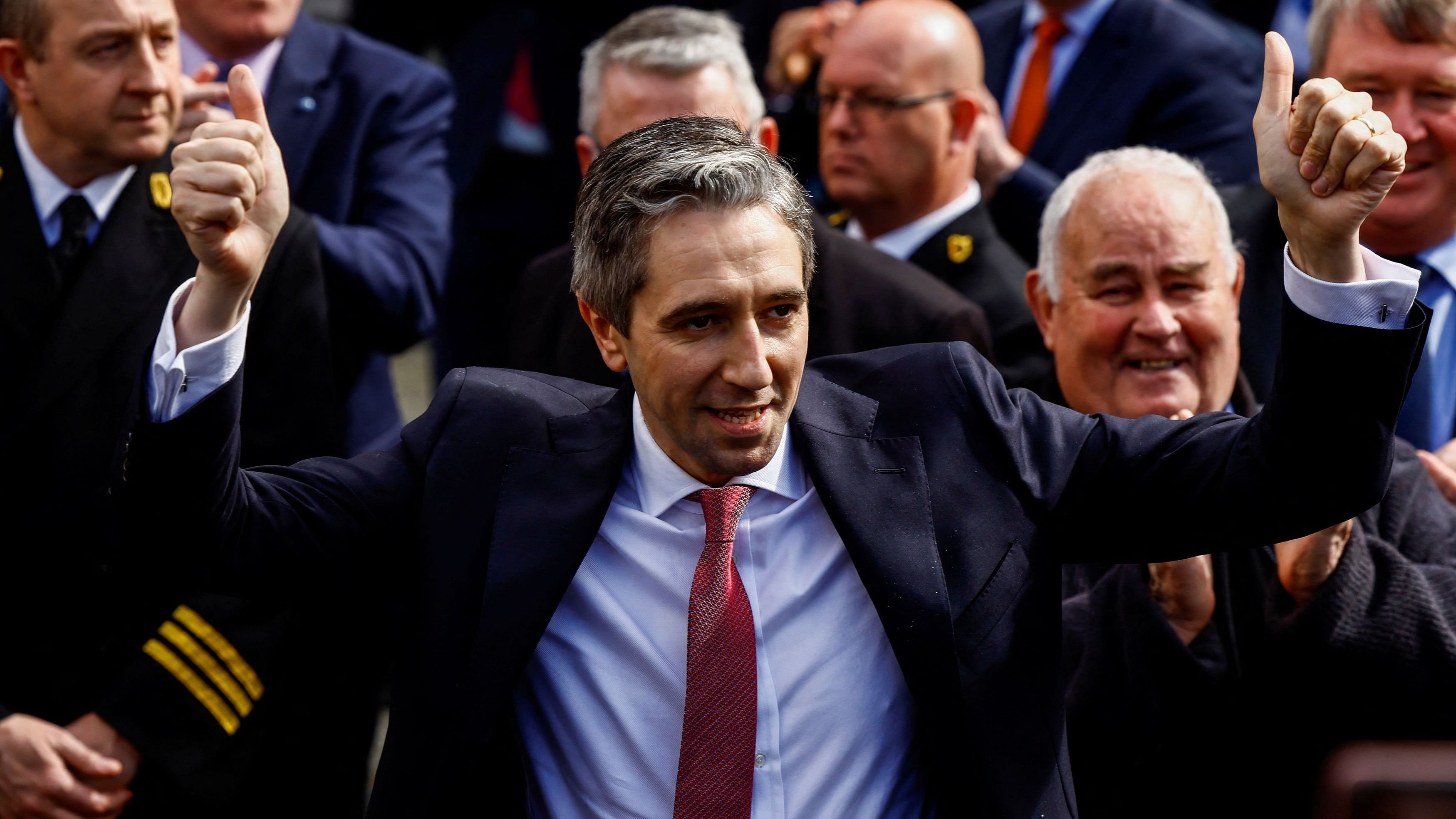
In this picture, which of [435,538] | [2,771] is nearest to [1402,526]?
[435,538]

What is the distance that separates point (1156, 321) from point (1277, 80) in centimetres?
118

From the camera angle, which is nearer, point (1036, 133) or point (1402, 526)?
point (1402, 526)

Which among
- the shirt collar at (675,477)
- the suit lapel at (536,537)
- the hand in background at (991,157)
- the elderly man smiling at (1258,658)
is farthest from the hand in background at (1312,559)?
the hand in background at (991,157)

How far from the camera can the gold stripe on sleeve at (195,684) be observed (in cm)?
328

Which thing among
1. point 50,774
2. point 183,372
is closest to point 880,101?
point 183,372

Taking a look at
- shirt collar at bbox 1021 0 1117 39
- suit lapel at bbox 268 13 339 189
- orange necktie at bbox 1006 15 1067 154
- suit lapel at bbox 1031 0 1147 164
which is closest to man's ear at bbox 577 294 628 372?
suit lapel at bbox 268 13 339 189

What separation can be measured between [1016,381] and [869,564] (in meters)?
1.63

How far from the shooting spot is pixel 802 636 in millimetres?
2553

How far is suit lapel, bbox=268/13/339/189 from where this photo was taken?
14.3 feet

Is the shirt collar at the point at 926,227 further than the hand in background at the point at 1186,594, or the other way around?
the shirt collar at the point at 926,227

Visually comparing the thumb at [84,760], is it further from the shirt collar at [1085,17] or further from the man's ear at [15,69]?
the shirt collar at [1085,17]

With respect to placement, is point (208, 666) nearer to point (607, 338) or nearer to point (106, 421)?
point (106, 421)

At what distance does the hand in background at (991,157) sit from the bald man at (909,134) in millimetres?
78

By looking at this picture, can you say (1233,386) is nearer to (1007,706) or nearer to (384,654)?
(1007,706)
